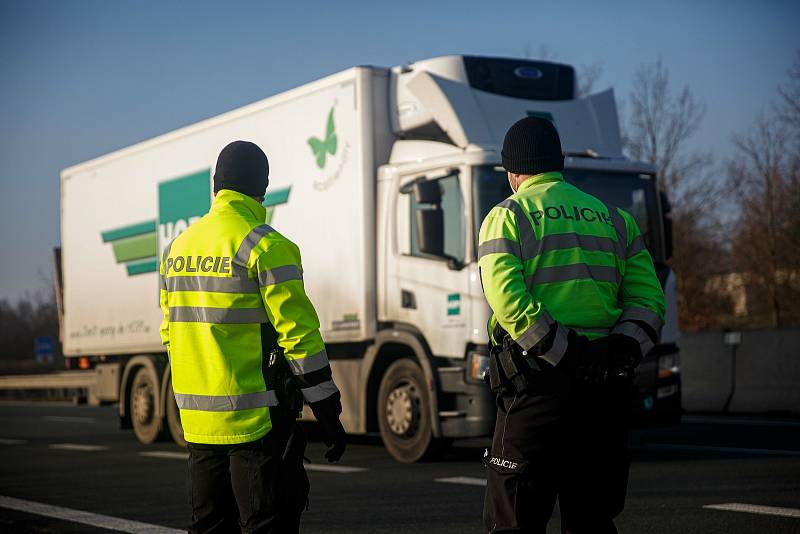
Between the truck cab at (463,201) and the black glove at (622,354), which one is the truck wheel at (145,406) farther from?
the black glove at (622,354)

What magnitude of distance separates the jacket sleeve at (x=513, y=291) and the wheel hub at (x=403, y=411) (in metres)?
7.35

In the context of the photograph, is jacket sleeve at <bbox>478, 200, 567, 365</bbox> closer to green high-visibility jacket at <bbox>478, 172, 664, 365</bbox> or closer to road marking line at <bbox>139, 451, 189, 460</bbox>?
green high-visibility jacket at <bbox>478, 172, 664, 365</bbox>

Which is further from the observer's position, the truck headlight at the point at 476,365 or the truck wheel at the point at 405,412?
the truck wheel at the point at 405,412

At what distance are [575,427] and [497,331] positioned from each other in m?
0.46

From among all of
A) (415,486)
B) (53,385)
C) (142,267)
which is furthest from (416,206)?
(53,385)

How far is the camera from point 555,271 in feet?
14.4

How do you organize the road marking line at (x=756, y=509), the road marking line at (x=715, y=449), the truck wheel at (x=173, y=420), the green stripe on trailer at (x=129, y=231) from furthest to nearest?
the green stripe on trailer at (x=129, y=231)
the truck wheel at (x=173, y=420)
the road marking line at (x=715, y=449)
the road marking line at (x=756, y=509)

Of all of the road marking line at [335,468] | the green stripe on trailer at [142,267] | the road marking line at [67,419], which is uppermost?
the green stripe on trailer at [142,267]

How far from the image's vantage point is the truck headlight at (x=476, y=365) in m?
11.0

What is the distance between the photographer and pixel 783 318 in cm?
3678

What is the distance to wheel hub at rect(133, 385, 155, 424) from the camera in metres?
15.9

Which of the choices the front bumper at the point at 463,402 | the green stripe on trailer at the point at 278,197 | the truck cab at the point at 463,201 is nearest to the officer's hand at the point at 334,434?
the front bumper at the point at 463,402

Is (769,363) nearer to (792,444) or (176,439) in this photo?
(792,444)

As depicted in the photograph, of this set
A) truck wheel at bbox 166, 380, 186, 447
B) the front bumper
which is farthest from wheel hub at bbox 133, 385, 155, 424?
the front bumper
